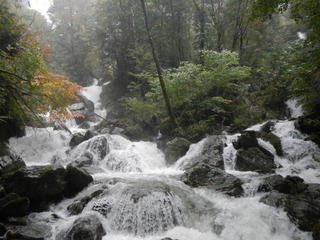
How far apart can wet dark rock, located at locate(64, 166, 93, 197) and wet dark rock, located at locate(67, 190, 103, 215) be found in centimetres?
87

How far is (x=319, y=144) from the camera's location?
372 inches

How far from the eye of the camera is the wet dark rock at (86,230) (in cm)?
557

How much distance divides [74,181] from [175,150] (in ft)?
17.8

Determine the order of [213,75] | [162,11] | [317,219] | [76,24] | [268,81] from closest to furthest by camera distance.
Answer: [317,219]
[213,75]
[268,81]
[162,11]
[76,24]

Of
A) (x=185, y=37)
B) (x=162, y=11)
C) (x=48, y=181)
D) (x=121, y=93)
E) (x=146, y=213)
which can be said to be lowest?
(x=146, y=213)

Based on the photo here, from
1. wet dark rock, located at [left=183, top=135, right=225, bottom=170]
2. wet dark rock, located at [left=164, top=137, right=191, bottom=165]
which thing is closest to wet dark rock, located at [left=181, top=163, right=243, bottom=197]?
wet dark rock, located at [left=183, top=135, right=225, bottom=170]

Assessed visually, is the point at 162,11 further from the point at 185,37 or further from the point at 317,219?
the point at 317,219

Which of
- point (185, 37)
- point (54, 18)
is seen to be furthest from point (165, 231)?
point (54, 18)

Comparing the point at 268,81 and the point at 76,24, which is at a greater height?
the point at 76,24

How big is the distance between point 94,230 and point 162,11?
21.3 meters

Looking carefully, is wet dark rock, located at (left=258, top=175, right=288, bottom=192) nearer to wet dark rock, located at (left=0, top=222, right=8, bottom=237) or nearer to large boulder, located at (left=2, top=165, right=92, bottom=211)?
large boulder, located at (left=2, top=165, right=92, bottom=211)

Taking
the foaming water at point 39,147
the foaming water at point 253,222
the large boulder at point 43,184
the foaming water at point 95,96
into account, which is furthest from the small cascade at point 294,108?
the foaming water at point 95,96

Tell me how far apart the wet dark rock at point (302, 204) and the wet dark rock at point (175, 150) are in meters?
5.54

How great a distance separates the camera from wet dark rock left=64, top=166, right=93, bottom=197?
7.96m
